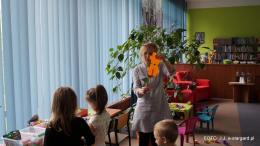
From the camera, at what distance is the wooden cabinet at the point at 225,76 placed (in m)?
6.61

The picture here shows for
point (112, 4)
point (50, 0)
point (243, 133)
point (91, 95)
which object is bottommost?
point (243, 133)

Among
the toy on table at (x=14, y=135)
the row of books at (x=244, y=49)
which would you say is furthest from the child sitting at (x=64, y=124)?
the row of books at (x=244, y=49)

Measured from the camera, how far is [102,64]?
3576 mm

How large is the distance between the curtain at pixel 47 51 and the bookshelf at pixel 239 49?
6479 mm

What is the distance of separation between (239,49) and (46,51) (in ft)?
26.8

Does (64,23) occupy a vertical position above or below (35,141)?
above

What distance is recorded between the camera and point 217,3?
30.1ft

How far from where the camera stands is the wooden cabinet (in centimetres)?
661

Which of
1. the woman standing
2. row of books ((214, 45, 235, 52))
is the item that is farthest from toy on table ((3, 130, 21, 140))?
row of books ((214, 45, 235, 52))

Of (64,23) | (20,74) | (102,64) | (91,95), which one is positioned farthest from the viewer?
(102,64)

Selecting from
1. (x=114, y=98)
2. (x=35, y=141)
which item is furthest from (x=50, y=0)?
(x=114, y=98)

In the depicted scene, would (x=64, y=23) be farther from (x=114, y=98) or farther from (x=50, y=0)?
(x=114, y=98)

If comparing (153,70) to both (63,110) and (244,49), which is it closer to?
(63,110)

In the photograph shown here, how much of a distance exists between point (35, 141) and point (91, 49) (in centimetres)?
181
